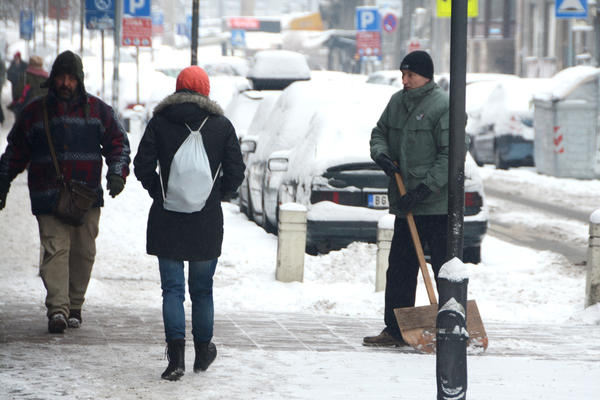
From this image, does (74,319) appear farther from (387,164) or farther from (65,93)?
(387,164)

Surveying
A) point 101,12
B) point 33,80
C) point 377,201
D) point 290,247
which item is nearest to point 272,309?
point 290,247

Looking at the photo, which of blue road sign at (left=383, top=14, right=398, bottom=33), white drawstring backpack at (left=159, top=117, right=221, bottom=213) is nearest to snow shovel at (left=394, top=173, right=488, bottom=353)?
white drawstring backpack at (left=159, top=117, right=221, bottom=213)

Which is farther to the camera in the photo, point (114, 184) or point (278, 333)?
point (278, 333)

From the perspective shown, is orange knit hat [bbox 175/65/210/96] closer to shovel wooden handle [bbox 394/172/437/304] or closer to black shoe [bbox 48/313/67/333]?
shovel wooden handle [bbox 394/172/437/304]

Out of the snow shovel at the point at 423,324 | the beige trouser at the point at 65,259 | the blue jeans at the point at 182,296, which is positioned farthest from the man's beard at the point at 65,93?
the snow shovel at the point at 423,324

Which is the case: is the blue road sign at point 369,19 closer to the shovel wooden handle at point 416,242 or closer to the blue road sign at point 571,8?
the blue road sign at point 571,8

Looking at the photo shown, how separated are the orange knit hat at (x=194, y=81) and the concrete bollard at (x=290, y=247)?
10.9 feet

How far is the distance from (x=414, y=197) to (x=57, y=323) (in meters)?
2.26

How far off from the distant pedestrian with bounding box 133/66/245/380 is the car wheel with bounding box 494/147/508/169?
17863 mm

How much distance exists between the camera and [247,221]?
13852 mm

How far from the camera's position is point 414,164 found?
23.6 ft

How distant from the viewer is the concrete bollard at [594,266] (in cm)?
870

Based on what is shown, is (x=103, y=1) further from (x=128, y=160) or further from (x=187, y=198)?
(x=187, y=198)

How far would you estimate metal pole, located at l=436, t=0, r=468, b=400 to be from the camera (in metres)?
5.22
